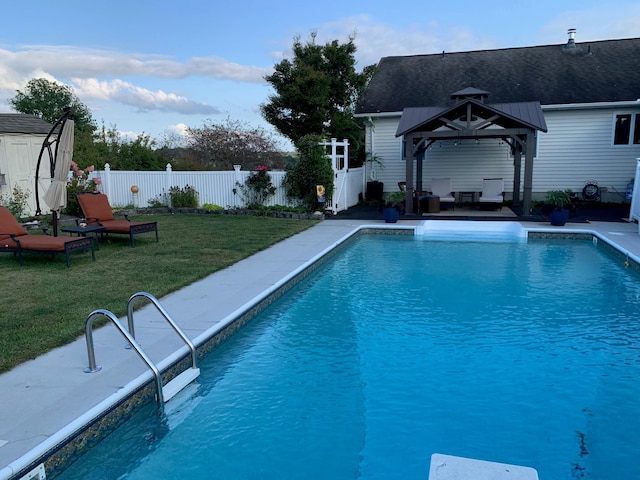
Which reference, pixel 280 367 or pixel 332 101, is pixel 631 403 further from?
pixel 332 101

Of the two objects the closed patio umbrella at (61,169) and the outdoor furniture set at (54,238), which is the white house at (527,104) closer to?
the outdoor furniture set at (54,238)

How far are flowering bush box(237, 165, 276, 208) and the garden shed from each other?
5.93 metres

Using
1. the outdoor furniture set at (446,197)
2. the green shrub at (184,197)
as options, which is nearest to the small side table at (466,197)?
the outdoor furniture set at (446,197)

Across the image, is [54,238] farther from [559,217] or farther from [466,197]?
[466,197]

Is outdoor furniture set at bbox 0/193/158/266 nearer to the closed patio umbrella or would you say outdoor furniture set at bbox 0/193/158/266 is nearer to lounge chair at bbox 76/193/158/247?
lounge chair at bbox 76/193/158/247

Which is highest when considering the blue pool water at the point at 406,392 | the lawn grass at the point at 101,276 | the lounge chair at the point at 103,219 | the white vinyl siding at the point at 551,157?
the white vinyl siding at the point at 551,157

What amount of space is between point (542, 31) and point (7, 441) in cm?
2457

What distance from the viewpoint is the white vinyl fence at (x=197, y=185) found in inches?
633

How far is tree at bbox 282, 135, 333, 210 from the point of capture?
14.7 meters

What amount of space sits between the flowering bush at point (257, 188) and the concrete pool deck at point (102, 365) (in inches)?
307

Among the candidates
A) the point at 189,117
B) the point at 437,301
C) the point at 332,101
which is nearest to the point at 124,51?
the point at 189,117

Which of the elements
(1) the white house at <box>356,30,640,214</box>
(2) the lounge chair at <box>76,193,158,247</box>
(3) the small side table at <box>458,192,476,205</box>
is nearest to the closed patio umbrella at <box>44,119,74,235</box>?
(2) the lounge chair at <box>76,193,158,247</box>

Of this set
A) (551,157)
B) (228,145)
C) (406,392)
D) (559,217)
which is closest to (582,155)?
(551,157)

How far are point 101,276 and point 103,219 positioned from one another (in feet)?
10.8
